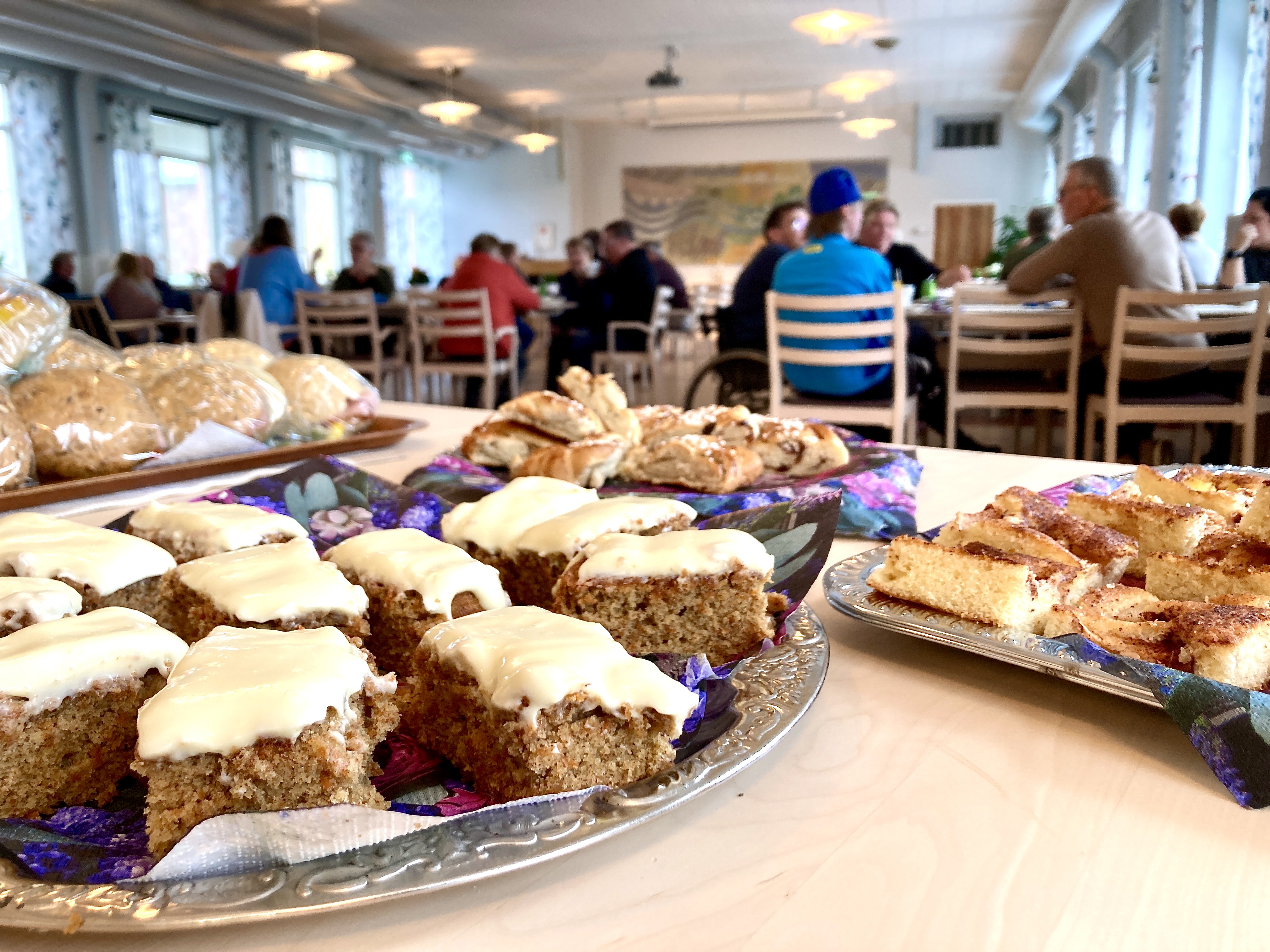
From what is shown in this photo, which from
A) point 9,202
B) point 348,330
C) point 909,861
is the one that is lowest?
point 909,861

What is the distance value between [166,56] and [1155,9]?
8.67 metres

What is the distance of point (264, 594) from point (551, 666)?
26 cm

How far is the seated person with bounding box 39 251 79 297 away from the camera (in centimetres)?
865

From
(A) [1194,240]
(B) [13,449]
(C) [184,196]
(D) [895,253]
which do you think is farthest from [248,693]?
(C) [184,196]

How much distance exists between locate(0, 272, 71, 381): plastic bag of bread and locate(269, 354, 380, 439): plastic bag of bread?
0.36 m

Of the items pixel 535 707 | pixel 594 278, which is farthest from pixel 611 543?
pixel 594 278

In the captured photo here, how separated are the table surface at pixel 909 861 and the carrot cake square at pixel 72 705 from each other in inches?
5.1

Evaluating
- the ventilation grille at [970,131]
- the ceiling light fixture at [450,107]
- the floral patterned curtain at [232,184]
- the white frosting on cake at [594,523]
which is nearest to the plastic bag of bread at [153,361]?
the white frosting on cake at [594,523]

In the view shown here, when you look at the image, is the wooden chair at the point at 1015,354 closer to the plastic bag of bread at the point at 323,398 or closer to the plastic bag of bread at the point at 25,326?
the plastic bag of bread at the point at 323,398

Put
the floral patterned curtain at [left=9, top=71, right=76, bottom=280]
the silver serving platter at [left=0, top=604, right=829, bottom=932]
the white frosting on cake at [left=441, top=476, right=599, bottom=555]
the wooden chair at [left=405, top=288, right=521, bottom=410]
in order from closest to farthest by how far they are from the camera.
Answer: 1. the silver serving platter at [left=0, top=604, right=829, bottom=932]
2. the white frosting on cake at [left=441, top=476, right=599, bottom=555]
3. the wooden chair at [left=405, top=288, right=521, bottom=410]
4. the floral patterned curtain at [left=9, top=71, right=76, bottom=280]

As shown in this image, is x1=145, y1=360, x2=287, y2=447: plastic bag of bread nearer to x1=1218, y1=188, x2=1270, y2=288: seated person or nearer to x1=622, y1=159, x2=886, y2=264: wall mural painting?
x1=1218, y1=188, x2=1270, y2=288: seated person

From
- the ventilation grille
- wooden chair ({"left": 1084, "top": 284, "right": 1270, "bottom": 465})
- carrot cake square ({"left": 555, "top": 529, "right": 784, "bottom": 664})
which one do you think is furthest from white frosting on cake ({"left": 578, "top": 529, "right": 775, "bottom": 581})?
the ventilation grille

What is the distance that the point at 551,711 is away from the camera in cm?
53

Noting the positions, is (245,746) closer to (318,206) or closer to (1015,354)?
(1015,354)
